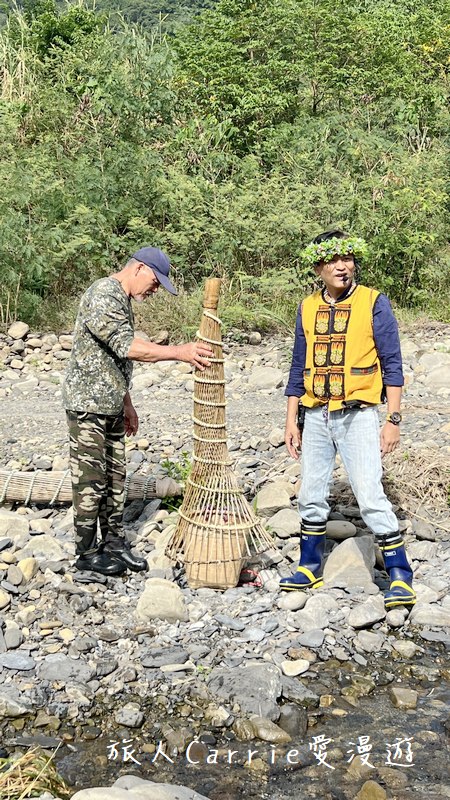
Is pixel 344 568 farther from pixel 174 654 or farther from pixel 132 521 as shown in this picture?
pixel 132 521

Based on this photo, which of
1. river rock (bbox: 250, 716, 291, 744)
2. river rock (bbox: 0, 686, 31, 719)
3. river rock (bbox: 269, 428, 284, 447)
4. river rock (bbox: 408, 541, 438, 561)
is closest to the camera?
river rock (bbox: 250, 716, 291, 744)

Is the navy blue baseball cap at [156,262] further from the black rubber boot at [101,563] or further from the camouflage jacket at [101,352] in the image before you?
the black rubber boot at [101,563]

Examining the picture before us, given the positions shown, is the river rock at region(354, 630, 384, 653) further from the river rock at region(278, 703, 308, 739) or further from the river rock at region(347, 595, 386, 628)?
the river rock at region(278, 703, 308, 739)

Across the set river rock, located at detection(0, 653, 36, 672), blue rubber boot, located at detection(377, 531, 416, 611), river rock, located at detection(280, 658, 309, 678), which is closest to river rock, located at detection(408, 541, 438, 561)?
blue rubber boot, located at detection(377, 531, 416, 611)

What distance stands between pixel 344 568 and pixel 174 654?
1.13 m

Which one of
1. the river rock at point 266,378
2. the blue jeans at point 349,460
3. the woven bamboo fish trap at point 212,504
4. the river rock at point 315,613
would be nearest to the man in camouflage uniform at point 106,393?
the woven bamboo fish trap at point 212,504

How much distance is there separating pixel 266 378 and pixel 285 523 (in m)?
3.05

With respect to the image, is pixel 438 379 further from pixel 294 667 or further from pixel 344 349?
pixel 294 667

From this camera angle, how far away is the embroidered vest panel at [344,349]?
4086 mm

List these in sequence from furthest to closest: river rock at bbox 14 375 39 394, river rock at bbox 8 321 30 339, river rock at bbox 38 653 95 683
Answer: river rock at bbox 8 321 30 339, river rock at bbox 14 375 39 394, river rock at bbox 38 653 95 683

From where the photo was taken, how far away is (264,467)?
6.04 meters

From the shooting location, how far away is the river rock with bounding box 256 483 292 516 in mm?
5332

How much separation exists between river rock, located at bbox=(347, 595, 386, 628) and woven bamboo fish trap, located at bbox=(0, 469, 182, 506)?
1575 mm

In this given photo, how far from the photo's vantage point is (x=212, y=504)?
4516mm
